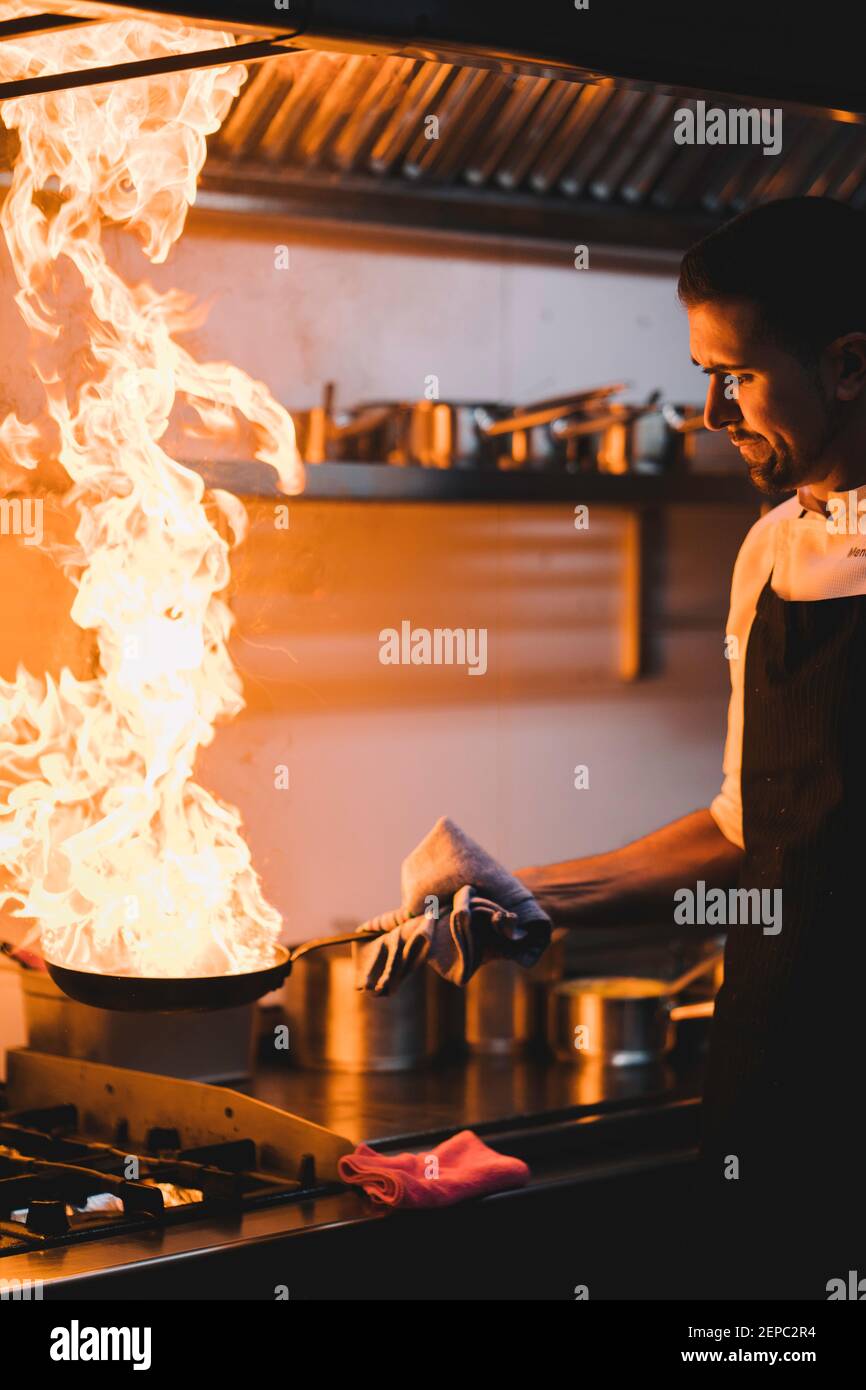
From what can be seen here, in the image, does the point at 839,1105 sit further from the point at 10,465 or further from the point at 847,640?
the point at 10,465

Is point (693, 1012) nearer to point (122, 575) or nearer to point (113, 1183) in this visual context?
point (113, 1183)

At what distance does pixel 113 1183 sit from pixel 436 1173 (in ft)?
1.26

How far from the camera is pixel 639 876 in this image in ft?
6.98

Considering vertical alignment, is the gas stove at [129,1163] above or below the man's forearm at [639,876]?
below

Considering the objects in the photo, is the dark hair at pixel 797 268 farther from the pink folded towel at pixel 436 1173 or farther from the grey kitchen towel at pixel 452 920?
the pink folded towel at pixel 436 1173

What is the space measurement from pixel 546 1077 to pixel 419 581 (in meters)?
0.93

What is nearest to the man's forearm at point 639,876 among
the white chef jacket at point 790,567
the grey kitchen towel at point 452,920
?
the white chef jacket at point 790,567

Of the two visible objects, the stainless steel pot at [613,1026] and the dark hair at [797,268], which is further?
the stainless steel pot at [613,1026]

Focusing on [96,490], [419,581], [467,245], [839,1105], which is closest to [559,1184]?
[839,1105]

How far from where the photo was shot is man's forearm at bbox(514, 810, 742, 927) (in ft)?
6.83

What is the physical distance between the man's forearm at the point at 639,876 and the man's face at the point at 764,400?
0.48m

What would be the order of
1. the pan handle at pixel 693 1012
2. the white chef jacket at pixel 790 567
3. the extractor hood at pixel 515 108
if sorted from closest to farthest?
the extractor hood at pixel 515 108 < the white chef jacket at pixel 790 567 < the pan handle at pixel 693 1012

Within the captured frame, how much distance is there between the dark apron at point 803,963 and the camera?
189 centimetres

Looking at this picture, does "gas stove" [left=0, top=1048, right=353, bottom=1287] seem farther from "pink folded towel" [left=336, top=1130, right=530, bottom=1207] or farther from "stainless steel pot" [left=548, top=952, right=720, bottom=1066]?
"stainless steel pot" [left=548, top=952, right=720, bottom=1066]
